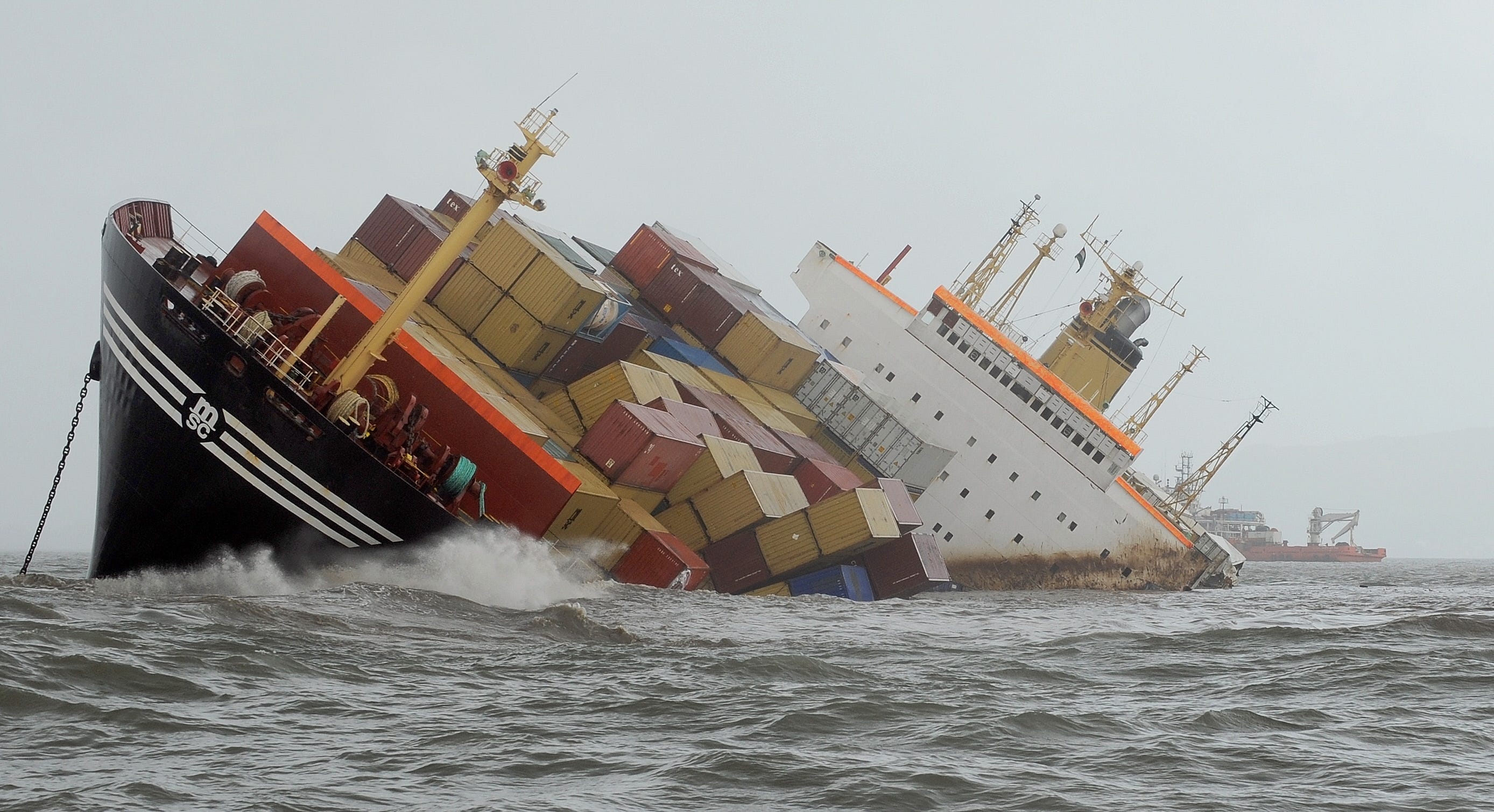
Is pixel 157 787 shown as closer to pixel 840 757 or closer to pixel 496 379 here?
pixel 840 757

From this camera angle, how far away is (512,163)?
23750 millimetres

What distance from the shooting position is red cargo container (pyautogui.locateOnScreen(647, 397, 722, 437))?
94.9 ft

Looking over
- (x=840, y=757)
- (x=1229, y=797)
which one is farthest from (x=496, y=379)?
(x=1229, y=797)

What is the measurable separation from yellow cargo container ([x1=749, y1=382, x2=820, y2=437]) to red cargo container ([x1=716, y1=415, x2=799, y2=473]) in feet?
14.0

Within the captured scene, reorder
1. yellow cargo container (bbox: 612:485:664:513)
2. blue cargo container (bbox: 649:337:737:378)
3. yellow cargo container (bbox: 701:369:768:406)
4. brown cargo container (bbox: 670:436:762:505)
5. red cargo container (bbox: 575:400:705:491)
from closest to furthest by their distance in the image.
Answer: red cargo container (bbox: 575:400:705:491) → yellow cargo container (bbox: 612:485:664:513) → brown cargo container (bbox: 670:436:762:505) → yellow cargo container (bbox: 701:369:768:406) → blue cargo container (bbox: 649:337:737:378)

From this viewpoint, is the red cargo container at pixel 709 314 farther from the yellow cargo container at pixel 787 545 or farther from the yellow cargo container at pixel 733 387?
the yellow cargo container at pixel 787 545

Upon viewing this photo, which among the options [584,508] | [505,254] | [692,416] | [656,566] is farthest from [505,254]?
[656,566]

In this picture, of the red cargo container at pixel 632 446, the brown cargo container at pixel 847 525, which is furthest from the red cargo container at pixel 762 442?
the red cargo container at pixel 632 446

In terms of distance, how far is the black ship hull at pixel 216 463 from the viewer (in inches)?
774

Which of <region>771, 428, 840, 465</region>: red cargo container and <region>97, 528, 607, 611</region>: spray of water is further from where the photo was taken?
<region>771, 428, 840, 465</region>: red cargo container

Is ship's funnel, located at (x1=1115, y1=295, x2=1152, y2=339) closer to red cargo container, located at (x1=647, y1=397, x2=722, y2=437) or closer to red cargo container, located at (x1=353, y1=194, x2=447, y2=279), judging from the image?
red cargo container, located at (x1=647, y1=397, x2=722, y2=437)

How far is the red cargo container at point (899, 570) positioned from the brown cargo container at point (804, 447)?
382 cm

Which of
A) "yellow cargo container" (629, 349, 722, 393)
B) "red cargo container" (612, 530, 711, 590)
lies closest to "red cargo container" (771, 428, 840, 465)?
"yellow cargo container" (629, 349, 722, 393)

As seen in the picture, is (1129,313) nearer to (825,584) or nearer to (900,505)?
(900,505)
